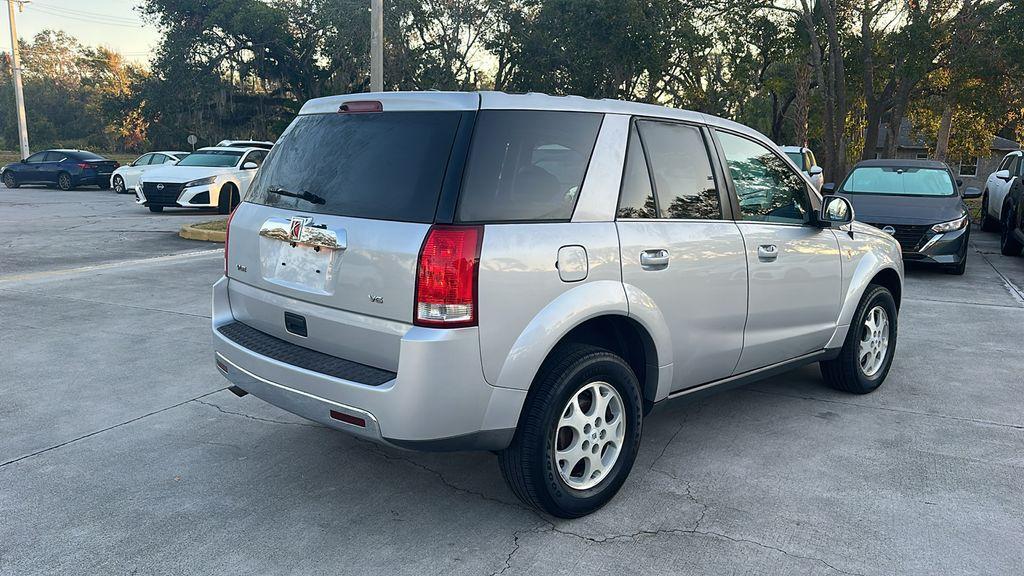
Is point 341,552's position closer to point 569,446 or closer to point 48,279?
point 569,446

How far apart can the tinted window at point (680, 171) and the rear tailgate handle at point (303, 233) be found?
155cm

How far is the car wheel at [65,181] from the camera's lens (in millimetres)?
27344

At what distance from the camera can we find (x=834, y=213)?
486 centimetres

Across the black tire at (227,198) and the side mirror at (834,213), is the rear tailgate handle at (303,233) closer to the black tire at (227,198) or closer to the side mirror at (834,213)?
the side mirror at (834,213)

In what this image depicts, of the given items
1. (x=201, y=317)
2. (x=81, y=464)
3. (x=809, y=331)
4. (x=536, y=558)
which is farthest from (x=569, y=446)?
(x=201, y=317)

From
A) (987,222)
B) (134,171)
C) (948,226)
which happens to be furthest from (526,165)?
(134,171)

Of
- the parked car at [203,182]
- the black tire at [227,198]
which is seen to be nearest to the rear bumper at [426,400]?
the parked car at [203,182]

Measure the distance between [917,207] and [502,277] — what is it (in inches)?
384

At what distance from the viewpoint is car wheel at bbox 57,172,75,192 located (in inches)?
1077

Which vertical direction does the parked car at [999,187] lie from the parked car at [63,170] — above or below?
above

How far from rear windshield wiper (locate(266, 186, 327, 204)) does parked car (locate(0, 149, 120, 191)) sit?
89.0ft

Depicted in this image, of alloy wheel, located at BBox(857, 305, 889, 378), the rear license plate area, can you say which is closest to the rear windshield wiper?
the rear license plate area

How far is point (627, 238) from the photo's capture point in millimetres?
3615

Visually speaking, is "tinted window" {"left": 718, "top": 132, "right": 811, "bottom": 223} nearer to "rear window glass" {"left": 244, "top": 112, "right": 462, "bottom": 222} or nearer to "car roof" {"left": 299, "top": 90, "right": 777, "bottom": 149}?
"car roof" {"left": 299, "top": 90, "right": 777, "bottom": 149}
